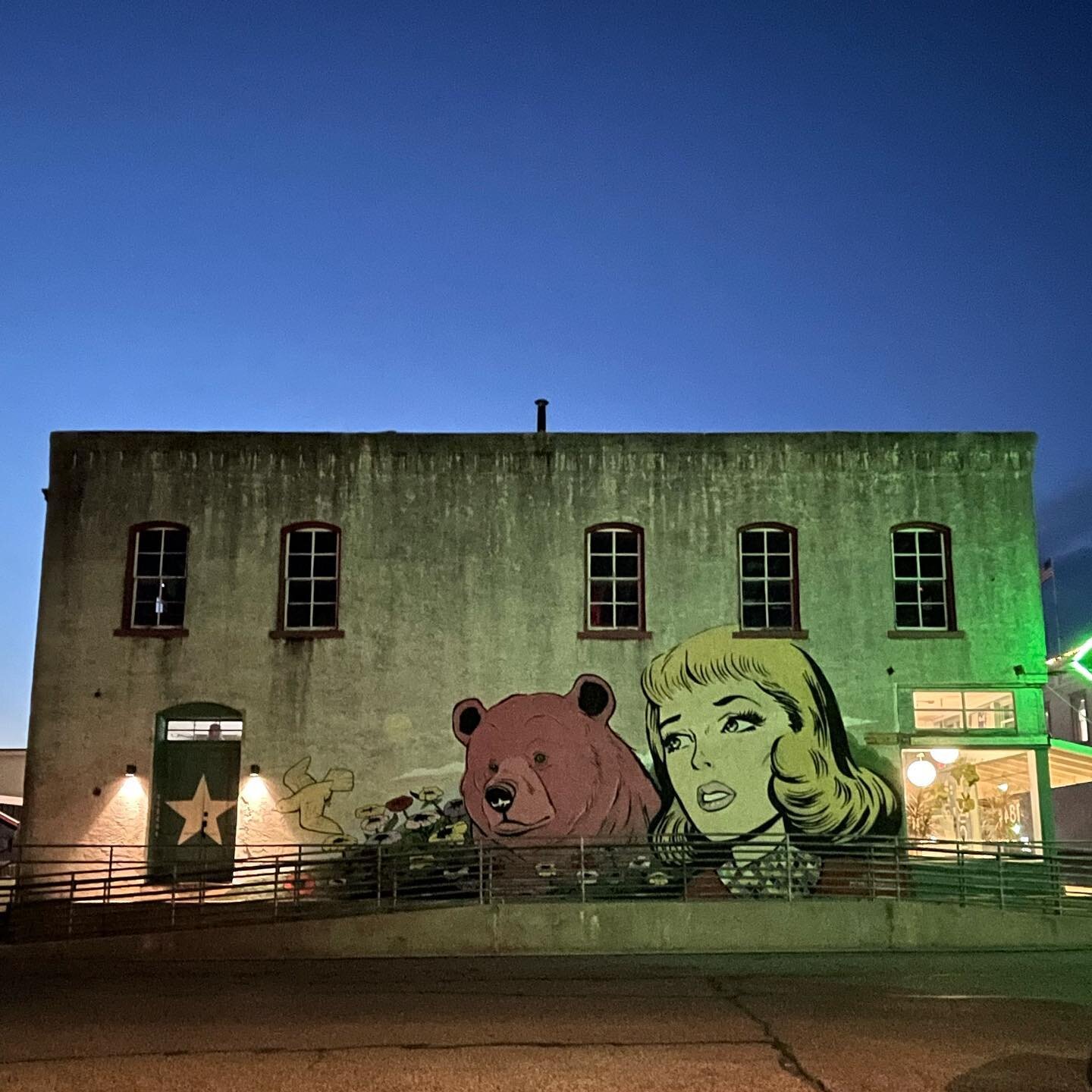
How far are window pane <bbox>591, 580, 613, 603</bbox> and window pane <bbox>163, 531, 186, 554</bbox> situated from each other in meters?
6.65

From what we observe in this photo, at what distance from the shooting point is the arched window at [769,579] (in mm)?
20391

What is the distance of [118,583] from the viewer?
20578mm

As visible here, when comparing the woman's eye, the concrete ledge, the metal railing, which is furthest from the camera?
the woman's eye

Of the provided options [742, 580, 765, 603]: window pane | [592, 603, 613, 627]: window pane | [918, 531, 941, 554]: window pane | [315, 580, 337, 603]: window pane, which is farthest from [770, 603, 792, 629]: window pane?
[315, 580, 337, 603]: window pane

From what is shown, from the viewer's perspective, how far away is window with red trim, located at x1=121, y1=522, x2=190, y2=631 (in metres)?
20.6

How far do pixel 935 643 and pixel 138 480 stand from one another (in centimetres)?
1299

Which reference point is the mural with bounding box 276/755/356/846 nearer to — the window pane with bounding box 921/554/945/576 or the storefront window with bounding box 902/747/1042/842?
the storefront window with bounding box 902/747/1042/842

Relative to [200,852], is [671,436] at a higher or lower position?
higher

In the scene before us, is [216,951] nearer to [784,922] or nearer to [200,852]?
[200,852]

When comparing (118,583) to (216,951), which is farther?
(118,583)

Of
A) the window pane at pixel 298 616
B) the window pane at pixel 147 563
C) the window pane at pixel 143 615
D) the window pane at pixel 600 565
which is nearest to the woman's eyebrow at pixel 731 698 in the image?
the window pane at pixel 600 565

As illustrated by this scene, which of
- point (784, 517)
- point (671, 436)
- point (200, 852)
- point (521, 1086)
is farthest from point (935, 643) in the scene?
Result: point (521, 1086)

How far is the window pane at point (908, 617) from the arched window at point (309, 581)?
883 cm

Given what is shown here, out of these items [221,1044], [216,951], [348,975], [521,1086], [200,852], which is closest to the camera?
[521,1086]
